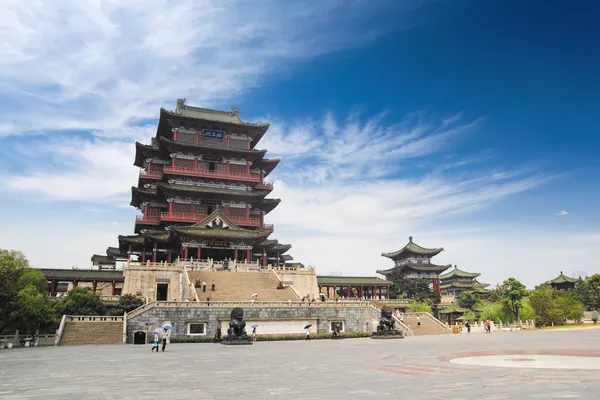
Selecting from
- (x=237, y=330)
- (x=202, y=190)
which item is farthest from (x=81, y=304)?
(x=202, y=190)

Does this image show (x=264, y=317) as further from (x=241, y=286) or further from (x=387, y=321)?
(x=387, y=321)

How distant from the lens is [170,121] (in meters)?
64.8

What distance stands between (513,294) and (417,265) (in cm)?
2733

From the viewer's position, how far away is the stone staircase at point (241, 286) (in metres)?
41.4

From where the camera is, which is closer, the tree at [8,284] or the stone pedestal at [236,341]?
the stone pedestal at [236,341]

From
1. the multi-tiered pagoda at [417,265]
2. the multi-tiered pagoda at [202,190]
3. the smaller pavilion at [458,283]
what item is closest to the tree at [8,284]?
the multi-tiered pagoda at [202,190]

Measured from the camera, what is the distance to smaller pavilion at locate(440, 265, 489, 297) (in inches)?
3637

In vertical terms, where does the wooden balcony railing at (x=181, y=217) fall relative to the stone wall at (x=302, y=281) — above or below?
above

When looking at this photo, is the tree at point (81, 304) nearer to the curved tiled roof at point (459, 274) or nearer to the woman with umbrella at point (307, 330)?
the woman with umbrella at point (307, 330)

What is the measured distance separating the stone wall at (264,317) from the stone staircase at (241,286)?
372cm

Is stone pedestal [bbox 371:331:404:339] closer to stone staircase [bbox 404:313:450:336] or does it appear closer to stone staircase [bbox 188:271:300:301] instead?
stone staircase [bbox 404:313:450:336]

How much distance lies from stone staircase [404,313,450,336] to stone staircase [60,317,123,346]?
24.4 metres

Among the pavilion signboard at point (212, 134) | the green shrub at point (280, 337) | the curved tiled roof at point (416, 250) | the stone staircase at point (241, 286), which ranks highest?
the pavilion signboard at point (212, 134)

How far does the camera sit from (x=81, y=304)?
3747 centimetres
